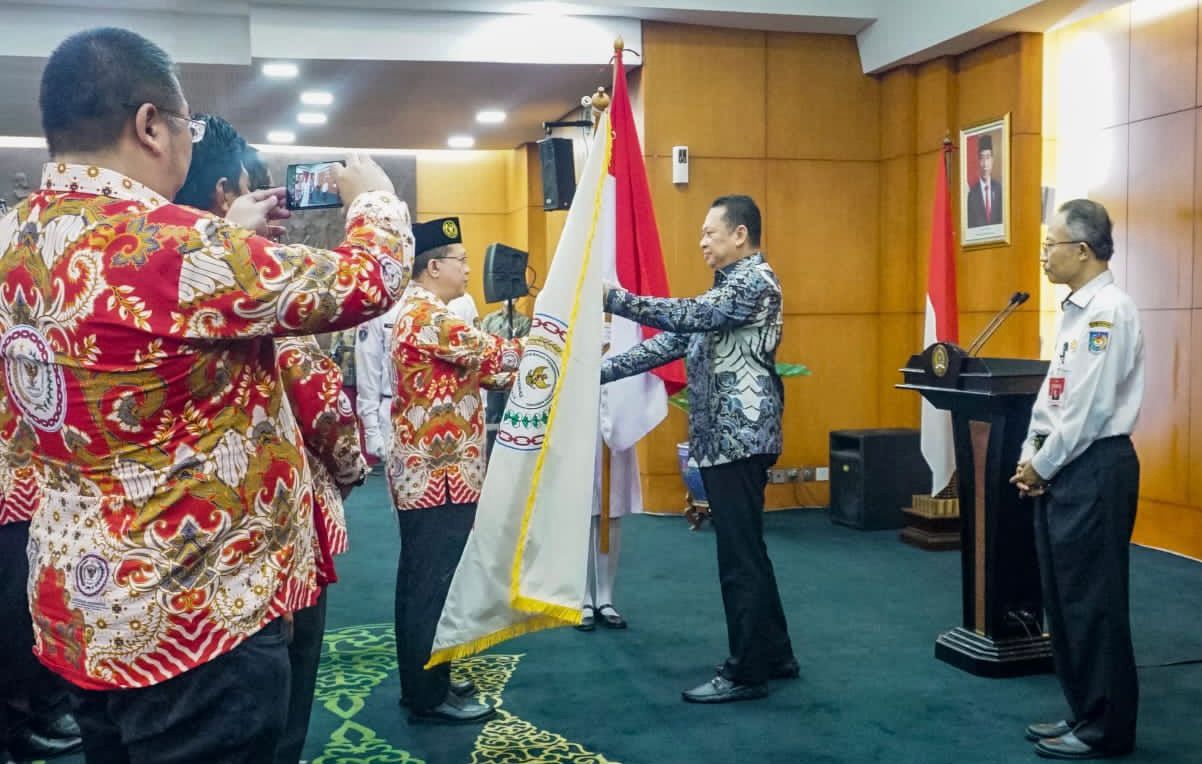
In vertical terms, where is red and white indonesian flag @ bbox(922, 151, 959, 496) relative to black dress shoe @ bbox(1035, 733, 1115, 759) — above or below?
above

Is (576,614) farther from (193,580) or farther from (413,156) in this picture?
(413,156)

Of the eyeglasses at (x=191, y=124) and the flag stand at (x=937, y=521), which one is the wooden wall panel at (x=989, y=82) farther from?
the eyeglasses at (x=191, y=124)

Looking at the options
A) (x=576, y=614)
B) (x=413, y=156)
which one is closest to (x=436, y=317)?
(x=576, y=614)

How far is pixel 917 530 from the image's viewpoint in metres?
5.72

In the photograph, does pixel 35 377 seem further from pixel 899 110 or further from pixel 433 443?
pixel 899 110

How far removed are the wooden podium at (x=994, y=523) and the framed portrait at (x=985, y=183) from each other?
2657 mm

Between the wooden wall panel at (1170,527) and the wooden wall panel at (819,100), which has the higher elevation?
the wooden wall panel at (819,100)

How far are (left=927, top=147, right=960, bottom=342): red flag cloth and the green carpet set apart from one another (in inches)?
51.6

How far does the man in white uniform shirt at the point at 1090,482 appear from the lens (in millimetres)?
2777

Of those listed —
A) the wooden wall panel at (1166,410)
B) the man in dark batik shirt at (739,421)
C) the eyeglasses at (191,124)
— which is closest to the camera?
the eyeglasses at (191,124)

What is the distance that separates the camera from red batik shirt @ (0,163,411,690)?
123 cm

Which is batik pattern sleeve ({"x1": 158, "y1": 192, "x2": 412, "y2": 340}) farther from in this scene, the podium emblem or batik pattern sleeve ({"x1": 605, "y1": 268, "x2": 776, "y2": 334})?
the podium emblem

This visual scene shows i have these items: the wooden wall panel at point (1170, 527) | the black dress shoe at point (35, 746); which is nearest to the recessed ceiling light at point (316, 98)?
the black dress shoe at point (35, 746)

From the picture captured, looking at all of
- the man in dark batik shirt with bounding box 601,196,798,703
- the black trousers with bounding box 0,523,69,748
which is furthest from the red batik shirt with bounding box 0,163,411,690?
the man in dark batik shirt with bounding box 601,196,798,703
